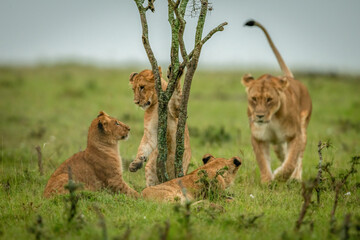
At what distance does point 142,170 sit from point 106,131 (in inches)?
55.0

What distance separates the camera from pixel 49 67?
25.8 m

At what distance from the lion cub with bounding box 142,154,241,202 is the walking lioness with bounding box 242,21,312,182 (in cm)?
129

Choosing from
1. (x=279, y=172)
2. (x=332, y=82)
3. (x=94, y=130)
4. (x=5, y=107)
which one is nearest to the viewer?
(x=94, y=130)

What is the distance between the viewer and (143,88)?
6020mm

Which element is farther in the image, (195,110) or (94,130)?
(195,110)

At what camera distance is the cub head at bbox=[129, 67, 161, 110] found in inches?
236

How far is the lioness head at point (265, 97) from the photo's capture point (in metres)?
7.14

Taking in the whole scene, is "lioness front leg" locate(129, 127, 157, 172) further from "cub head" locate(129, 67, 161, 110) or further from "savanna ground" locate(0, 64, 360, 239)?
"savanna ground" locate(0, 64, 360, 239)

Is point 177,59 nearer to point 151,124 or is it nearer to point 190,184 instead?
point 151,124

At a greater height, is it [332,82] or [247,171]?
[332,82]

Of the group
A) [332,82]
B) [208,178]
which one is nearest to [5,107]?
[208,178]

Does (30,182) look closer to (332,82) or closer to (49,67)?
(332,82)

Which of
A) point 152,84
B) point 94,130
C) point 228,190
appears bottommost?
point 228,190

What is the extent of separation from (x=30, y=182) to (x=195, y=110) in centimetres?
892
